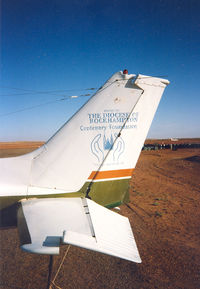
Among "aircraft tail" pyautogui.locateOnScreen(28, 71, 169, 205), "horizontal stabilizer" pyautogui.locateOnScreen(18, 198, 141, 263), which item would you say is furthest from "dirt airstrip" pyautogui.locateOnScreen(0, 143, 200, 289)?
"horizontal stabilizer" pyautogui.locateOnScreen(18, 198, 141, 263)

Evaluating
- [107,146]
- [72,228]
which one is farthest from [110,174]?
[72,228]

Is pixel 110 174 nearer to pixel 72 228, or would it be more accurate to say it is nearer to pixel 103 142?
pixel 103 142

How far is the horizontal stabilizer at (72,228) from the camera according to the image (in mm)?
1726

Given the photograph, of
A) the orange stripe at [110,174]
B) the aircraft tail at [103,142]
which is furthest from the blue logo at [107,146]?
the orange stripe at [110,174]

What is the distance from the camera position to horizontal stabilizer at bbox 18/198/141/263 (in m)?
1.73

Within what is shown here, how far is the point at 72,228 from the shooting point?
6.89 feet

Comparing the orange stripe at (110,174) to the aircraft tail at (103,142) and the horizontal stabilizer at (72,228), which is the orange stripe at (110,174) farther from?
the horizontal stabilizer at (72,228)

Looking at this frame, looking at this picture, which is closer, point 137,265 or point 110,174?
point 110,174

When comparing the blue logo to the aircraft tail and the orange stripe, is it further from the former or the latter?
the orange stripe

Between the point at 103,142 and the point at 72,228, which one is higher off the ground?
the point at 103,142

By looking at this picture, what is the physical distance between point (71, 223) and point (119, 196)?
1.68m

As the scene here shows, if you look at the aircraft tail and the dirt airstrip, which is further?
the dirt airstrip

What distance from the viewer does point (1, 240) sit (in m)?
5.43

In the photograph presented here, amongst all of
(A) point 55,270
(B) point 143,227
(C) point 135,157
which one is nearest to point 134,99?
(C) point 135,157
